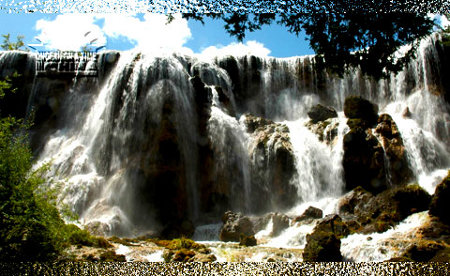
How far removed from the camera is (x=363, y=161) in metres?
13.5

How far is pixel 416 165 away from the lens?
43.6 ft

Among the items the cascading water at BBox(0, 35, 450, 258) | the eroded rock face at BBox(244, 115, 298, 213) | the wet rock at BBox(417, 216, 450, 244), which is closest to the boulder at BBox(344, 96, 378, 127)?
the cascading water at BBox(0, 35, 450, 258)

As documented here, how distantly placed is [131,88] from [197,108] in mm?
2878

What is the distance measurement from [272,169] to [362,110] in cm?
447

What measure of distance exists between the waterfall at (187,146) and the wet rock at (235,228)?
74.3 inches

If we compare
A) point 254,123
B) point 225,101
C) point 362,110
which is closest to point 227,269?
point 362,110

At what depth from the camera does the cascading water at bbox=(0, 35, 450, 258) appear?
1288cm

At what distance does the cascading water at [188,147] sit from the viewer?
507 inches

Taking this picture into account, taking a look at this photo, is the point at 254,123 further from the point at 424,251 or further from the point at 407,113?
the point at 424,251

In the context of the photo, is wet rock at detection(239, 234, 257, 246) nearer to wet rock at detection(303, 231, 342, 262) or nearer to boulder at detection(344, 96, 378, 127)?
wet rock at detection(303, 231, 342, 262)

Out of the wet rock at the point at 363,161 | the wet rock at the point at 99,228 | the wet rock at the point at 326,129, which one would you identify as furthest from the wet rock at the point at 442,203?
the wet rock at the point at 99,228

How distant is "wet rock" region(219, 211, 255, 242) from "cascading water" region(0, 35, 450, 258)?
1265 millimetres

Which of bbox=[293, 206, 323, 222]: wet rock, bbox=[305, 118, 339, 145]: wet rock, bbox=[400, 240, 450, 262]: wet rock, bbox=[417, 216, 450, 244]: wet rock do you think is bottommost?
bbox=[400, 240, 450, 262]: wet rock

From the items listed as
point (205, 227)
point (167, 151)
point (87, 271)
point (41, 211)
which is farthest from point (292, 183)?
point (87, 271)
